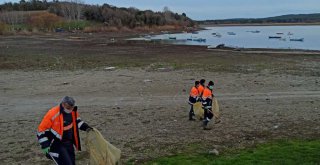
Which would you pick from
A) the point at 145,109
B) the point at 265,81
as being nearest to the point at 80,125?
the point at 145,109

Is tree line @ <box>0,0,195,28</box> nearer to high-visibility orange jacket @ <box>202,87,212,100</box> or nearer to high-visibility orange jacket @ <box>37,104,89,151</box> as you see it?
high-visibility orange jacket @ <box>202,87,212,100</box>

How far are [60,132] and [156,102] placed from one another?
10715 mm

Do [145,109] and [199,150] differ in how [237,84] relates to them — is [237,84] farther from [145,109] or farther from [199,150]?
[199,150]

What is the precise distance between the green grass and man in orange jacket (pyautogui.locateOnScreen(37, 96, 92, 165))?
2714 mm

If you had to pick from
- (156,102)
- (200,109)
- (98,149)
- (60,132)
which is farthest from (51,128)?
(156,102)

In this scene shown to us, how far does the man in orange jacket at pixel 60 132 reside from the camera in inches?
300

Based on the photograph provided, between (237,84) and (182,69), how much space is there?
6.68m

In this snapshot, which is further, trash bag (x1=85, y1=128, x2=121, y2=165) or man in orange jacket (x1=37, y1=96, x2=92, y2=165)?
trash bag (x1=85, y1=128, x2=121, y2=165)

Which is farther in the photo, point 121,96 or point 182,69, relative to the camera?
point 182,69

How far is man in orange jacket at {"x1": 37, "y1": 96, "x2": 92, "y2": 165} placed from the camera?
7.62 meters

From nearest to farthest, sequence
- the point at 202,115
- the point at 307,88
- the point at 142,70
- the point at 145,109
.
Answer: the point at 202,115 < the point at 145,109 < the point at 307,88 < the point at 142,70

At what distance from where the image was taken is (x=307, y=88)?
2170 centimetres

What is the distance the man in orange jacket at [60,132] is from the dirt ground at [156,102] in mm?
2417

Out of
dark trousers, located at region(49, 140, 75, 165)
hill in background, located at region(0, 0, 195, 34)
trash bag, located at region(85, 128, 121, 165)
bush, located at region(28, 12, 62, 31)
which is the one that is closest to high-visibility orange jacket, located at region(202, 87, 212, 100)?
trash bag, located at region(85, 128, 121, 165)
